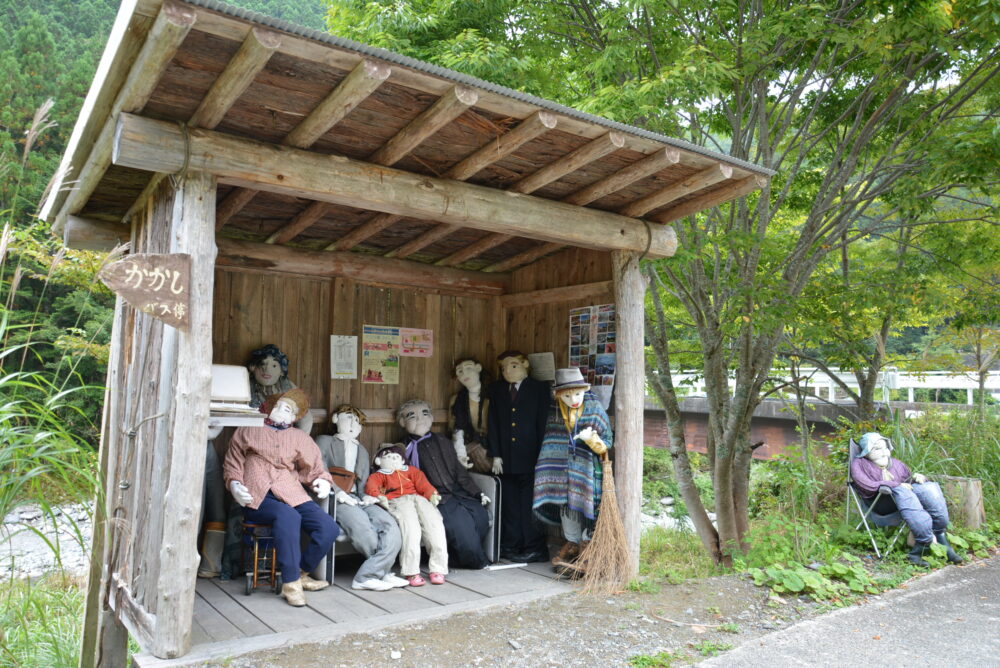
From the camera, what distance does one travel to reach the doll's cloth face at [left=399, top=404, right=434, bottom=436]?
5895 mm

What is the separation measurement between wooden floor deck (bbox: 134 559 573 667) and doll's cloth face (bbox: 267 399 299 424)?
3.67ft

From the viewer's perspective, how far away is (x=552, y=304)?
20.0ft

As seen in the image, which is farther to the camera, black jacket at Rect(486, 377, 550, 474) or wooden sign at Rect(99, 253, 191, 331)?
black jacket at Rect(486, 377, 550, 474)

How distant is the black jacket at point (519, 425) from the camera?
230 inches

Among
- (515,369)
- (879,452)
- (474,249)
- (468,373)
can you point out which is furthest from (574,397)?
(879,452)

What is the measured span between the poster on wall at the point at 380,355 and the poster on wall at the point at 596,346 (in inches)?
60.2

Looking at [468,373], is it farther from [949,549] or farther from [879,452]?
[949,549]

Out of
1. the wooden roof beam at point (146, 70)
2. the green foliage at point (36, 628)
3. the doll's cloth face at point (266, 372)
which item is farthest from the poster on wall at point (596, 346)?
the green foliage at point (36, 628)

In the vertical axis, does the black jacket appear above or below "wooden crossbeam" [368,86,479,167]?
below

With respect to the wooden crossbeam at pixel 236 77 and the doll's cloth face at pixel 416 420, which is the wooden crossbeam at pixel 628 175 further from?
the wooden crossbeam at pixel 236 77

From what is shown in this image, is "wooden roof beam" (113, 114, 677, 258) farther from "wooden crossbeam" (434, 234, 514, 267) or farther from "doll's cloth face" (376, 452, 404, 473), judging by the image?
"doll's cloth face" (376, 452, 404, 473)

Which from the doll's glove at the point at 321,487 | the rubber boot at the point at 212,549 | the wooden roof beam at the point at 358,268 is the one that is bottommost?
the rubber boot at the point at 212,549

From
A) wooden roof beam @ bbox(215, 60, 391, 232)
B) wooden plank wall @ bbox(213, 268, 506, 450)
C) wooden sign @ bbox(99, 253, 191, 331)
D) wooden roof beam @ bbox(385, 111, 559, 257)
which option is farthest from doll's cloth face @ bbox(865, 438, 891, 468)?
wooden sign @ bbox(99, 253, 191, 331)

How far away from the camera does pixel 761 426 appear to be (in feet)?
55.7
